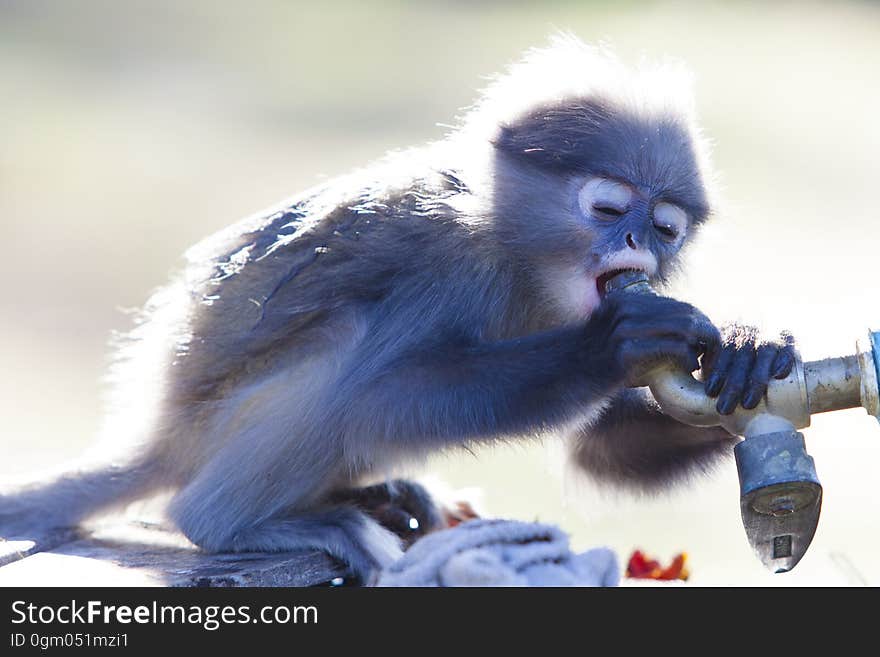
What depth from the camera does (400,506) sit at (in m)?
4.52

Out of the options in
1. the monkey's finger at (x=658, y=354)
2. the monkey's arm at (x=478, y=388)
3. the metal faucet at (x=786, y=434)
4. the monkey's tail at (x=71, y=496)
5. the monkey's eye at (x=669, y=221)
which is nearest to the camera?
the metal faucet at (x=786, y=434)

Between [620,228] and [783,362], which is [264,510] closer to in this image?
[620,228]

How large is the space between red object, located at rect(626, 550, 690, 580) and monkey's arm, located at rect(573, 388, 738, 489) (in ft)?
1.67

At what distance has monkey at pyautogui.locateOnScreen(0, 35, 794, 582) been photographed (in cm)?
388

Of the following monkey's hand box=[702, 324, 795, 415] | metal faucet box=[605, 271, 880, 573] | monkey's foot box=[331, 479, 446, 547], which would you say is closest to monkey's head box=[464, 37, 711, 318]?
monkey's hand box=[702, 324, 795, 415]

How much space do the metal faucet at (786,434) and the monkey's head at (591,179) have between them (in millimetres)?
724

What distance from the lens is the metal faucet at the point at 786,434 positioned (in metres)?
3.07

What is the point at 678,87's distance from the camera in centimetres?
452

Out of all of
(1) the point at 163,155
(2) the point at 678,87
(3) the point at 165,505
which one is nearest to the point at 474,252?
(2) the point at 678,87

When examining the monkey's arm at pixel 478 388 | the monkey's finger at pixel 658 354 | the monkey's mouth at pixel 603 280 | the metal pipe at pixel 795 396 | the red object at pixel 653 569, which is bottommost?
the red object at pixel 653 569

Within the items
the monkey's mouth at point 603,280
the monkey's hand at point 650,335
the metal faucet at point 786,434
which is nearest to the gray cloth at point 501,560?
the metal faucet at point 786,434

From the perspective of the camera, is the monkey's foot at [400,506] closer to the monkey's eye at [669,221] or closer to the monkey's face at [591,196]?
the monkey's face at [591,196]

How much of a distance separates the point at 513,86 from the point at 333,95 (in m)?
8.62

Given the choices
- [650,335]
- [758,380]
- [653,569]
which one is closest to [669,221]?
[650,335]
